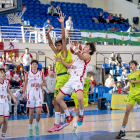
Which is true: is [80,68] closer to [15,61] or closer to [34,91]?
[34,91]

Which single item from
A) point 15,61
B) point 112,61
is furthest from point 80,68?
point 112,61

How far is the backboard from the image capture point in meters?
6.68

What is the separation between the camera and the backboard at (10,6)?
6.68m

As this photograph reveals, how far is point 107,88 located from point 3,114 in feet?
37.0

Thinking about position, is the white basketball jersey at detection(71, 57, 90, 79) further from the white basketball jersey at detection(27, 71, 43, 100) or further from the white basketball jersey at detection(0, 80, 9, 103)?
the white basketball jersey at detection(0, 80, 9, 103)

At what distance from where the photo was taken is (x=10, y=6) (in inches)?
268

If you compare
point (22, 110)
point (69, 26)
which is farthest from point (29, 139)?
point (69, 26)

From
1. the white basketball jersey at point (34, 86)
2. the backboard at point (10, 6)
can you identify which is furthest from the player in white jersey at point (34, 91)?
the backboard at point (10, 6)

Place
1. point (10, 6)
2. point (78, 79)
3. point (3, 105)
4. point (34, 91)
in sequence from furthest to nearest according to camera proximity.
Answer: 1. point (34, 91)
2. point (10, 6)
3. point (78, 79)
4. point (3, 105)

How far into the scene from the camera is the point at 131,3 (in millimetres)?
26484

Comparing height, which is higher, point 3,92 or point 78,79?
point 78,79

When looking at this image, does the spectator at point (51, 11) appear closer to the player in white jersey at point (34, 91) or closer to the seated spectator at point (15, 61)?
the seated spectator at point (15, 61)

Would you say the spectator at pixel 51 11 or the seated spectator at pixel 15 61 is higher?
the spectator at pixel 51 11

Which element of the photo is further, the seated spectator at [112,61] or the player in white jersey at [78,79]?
the seated spectator at [112,61]
